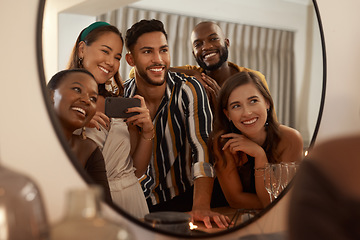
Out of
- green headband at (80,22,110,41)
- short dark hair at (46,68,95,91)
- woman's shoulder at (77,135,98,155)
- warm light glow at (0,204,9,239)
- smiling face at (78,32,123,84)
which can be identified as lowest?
warm light glow at (0,204,9,239)

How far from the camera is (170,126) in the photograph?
817 mm

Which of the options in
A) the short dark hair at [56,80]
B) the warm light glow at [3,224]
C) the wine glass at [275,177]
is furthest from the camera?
the wine glass at [275,177]

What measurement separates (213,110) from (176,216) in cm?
24

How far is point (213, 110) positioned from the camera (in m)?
0.88

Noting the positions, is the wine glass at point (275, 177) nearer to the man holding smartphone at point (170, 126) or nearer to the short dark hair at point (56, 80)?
the man holding smartphone at point (170, 126)

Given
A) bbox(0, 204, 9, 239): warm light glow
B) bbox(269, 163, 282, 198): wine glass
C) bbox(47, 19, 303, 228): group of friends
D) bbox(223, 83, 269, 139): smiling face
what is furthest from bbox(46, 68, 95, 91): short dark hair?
bbox(269, 163, 282, 198): wine glass

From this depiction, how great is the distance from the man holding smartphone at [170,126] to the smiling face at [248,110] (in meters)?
0.07

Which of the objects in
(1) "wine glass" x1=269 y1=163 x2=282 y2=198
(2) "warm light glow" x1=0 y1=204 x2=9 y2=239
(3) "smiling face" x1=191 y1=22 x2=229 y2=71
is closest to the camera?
(2) "warm light glow" x1=0 y1=204 x2=9 y2=239

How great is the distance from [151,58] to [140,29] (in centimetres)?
6

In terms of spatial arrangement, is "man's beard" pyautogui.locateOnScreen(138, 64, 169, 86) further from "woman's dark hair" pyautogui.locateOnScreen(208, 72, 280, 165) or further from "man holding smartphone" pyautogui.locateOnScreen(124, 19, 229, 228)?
"woman's dark hair" pyautogui.locateOnScreen(208, 72, 280, 165)

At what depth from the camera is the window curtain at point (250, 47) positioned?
30.1 inches

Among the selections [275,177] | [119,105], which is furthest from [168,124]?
[275,177]

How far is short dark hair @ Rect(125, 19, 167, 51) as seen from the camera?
76 centimetres

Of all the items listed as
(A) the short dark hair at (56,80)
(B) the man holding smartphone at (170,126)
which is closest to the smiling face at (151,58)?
(B) the man holding smartphone at (170,126)
